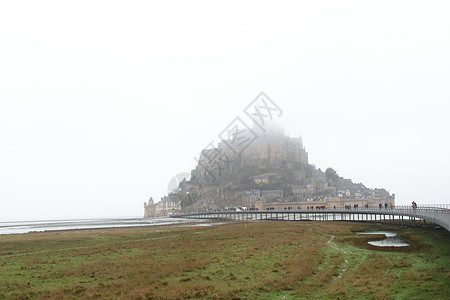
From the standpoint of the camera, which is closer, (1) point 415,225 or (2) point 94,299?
(2) point 94,299

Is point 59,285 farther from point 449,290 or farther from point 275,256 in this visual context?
point 449,290

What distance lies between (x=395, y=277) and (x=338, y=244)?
52.8 feet

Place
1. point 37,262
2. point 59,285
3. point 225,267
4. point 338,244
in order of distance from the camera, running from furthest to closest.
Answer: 1. point 338,244
2. point 37,262
3. point 225,267
4. point 59,285

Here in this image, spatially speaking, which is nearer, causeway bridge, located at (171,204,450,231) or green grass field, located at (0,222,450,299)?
green grass field, located at (0,222,450,299)

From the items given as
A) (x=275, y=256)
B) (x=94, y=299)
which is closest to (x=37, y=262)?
(x=94, y=299)

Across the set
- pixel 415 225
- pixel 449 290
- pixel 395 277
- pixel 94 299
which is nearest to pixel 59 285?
pixel 94 299

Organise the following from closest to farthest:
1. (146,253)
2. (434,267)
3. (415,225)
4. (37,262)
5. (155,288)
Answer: (155,288)
(434,267)
(37,262)
(146,253)
(415,225)

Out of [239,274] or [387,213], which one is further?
[387,213]

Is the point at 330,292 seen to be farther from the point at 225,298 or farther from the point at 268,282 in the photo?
the point at 225,298

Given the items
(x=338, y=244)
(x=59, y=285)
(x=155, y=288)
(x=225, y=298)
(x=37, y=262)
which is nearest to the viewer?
(x=225, y=298)

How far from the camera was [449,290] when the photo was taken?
16812 millimetres

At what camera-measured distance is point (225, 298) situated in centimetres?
1672

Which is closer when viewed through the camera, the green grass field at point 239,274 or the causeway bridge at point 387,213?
the green grass field at point 239,274

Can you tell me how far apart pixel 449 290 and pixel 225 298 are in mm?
10176
